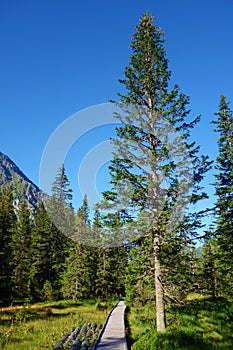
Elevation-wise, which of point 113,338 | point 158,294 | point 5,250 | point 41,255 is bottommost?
point 113,338

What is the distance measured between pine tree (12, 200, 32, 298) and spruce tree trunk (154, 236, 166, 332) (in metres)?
31.3

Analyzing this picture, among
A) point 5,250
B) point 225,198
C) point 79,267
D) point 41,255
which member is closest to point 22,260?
point 41,255

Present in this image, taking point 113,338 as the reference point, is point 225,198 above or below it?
above

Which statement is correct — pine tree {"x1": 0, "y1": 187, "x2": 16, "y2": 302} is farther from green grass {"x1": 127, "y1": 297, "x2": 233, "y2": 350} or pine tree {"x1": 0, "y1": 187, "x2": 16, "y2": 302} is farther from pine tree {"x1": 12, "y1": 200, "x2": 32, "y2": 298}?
green grass {"x1": 127, "y1": 297, "x2": 233, "y2": 350}

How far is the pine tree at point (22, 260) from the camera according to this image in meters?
40.2

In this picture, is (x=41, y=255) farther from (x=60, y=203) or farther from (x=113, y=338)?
(x=113, y=338)

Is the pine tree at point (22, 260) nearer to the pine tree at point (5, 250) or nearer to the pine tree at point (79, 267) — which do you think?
the pine tree at point (5, 250)

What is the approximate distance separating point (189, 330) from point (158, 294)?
261 cm

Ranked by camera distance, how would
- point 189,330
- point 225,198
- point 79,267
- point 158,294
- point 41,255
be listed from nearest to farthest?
1. point 158,294
2. point 189,330
3. point 225,198
4. point 79,267
5. point 41,255

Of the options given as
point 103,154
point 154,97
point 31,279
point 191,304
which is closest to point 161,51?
point 154,97

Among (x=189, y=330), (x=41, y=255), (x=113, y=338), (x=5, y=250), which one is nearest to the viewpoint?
(x=113, y=338)

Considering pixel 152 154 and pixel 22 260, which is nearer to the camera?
pixel 152 154

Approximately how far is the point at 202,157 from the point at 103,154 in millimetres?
5893

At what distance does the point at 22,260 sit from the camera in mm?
41344
